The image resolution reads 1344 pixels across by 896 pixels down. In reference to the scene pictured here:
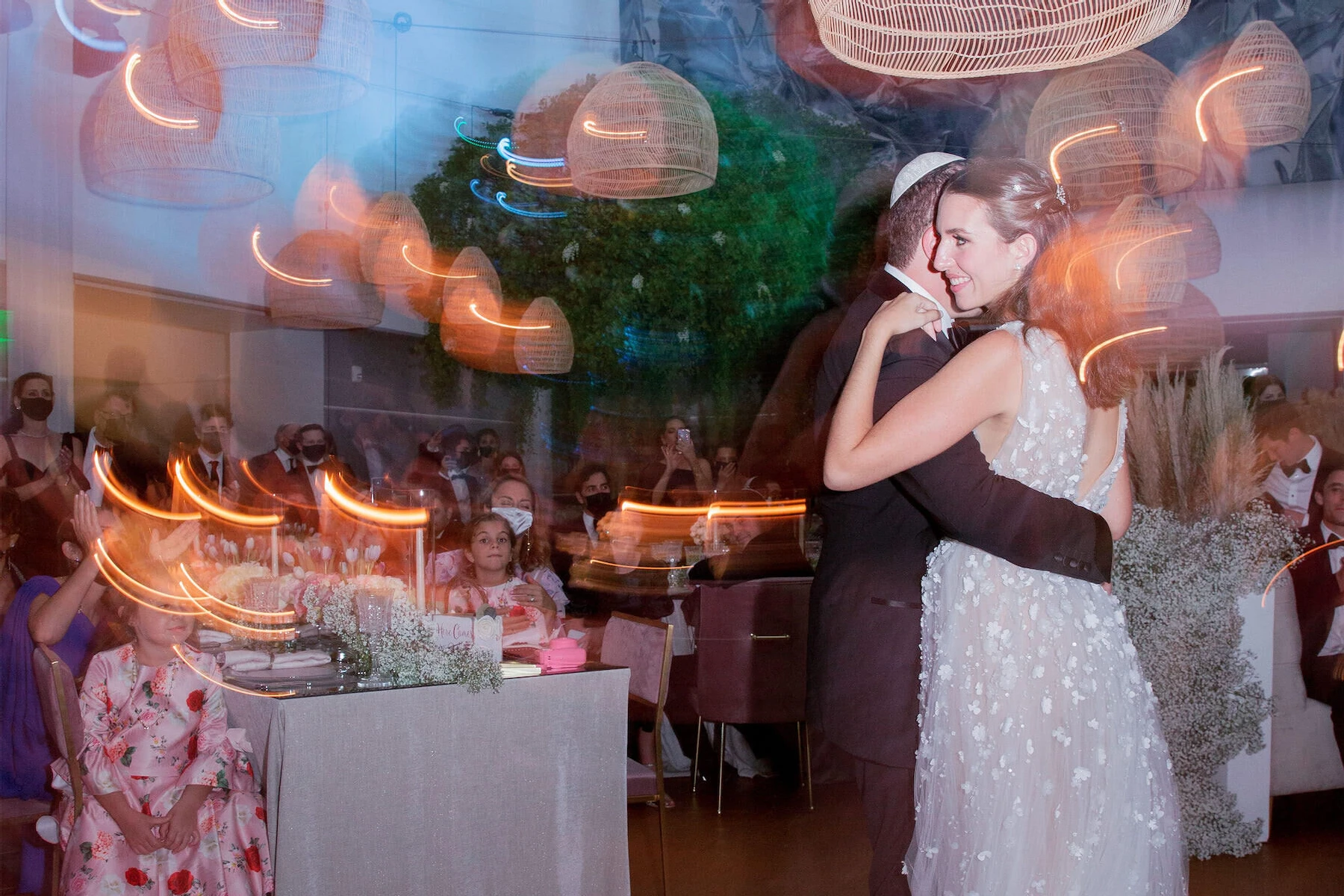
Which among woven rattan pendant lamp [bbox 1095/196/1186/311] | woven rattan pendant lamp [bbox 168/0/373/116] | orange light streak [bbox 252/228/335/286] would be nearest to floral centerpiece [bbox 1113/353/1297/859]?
woven rattan pendant lamp [bbox 1095/196/1186/311]

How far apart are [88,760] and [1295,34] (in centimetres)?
730

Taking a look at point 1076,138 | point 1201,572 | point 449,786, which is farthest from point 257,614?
point 1076,138

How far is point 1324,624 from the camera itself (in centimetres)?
412

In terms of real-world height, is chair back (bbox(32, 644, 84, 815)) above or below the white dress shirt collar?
below

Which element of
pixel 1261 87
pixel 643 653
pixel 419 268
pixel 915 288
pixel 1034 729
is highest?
pixel 1261 87

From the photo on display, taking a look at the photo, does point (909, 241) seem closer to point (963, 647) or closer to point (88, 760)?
point (963, 647)

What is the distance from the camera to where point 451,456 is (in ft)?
25.0

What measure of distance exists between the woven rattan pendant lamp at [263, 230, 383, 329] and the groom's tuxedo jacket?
202 inches

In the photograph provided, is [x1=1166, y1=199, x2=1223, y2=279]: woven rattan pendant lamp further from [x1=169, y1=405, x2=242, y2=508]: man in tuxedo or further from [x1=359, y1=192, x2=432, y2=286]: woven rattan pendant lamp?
[x1=169, y1=405, x2=242, y2=508]: man in tuxedo

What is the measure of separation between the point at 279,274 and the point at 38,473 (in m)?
2.30

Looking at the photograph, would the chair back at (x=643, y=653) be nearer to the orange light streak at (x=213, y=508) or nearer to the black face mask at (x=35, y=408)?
the orange light streak at (x=213, y=508)

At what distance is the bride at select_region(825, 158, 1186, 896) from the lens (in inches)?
63.6

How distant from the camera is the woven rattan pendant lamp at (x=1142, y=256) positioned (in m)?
5.88

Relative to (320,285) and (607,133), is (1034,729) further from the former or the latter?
(320,285)
